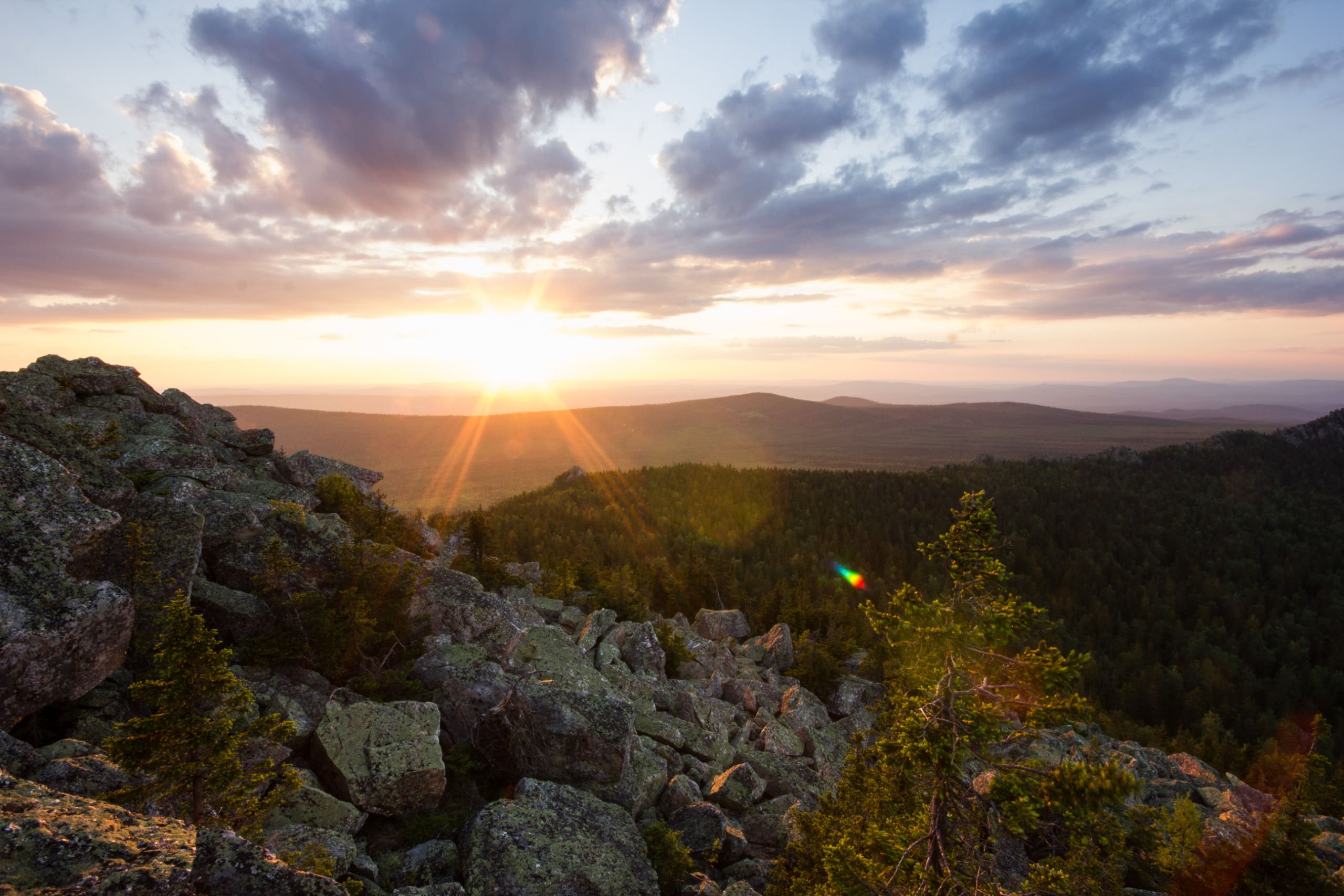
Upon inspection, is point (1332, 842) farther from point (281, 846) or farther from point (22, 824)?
point (22, 824)

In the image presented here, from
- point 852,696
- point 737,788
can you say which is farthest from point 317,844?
point 852,696

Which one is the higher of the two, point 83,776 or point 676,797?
point 83,776

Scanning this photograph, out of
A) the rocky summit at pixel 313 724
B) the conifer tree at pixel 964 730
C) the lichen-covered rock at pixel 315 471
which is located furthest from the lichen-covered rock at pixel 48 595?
the conifer tree at pixel 964 730

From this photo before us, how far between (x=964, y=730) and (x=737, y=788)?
13.0 metres

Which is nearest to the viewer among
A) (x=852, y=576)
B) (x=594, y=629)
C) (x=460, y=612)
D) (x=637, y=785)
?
(x=637, y=785)

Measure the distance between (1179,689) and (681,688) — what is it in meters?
75.0

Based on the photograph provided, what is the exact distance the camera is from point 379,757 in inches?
549

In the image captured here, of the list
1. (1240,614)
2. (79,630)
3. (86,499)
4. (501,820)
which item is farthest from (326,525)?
(1240,614)

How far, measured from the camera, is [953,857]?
10289 mm

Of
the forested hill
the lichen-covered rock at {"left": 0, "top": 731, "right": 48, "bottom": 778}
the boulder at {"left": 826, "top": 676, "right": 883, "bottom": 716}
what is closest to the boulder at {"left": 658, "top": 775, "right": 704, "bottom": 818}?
the lichen-covered rock at {"left": 0, "top": 731, "right": 48, "bottom": 778}

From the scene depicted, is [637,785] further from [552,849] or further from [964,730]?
[964,730]

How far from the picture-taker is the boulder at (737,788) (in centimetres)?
1984

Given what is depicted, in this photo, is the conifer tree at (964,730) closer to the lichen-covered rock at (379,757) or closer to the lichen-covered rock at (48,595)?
the lichen-covered rock at (379,757)

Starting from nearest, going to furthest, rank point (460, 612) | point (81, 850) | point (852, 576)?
1. point (81, 850)
2. point (460, 612)
3. point (852, 576)
